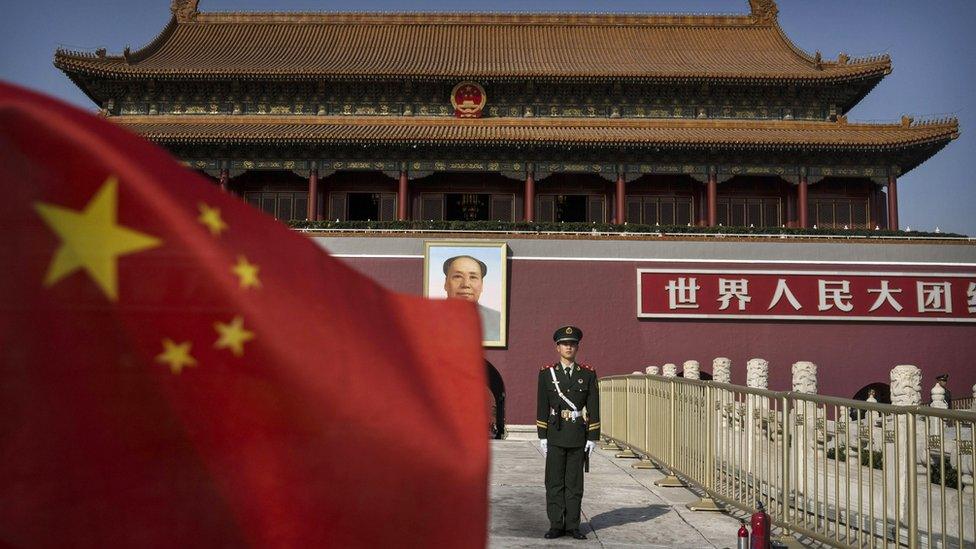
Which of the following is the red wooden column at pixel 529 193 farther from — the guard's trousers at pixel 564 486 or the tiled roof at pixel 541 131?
the guard's trousers at pixel 564 486

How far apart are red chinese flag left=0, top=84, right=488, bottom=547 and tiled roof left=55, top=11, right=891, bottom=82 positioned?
1887cm

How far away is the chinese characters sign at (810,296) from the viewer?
16766 millimetres

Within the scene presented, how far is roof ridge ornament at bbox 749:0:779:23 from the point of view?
23359 millimetres

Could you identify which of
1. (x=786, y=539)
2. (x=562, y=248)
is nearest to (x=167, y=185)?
(x=786, y=539)

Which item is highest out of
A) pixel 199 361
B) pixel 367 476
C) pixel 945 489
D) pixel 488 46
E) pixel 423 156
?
pixel 488 46

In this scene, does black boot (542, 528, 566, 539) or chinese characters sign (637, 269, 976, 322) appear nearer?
black boot (542, 528, 566, 539)

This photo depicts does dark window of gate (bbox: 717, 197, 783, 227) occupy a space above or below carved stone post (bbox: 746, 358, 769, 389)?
above

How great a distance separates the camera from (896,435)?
4.08 meters

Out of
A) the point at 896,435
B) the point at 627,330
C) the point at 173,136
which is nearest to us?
the point at 896,435

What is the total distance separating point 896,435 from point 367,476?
328 centimetres

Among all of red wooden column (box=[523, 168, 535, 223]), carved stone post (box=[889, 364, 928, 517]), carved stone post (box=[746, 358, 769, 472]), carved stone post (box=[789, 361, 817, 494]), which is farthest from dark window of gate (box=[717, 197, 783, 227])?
carved stone post (box=[889, 364, 928, 517])

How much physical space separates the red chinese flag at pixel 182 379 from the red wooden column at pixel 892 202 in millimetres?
19717

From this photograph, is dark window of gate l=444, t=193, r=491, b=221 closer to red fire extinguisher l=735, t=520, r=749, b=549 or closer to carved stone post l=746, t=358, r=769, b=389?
carved stone post l=746, t=358, r=769, b=389

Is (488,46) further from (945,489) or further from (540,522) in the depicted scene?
(945,489)
